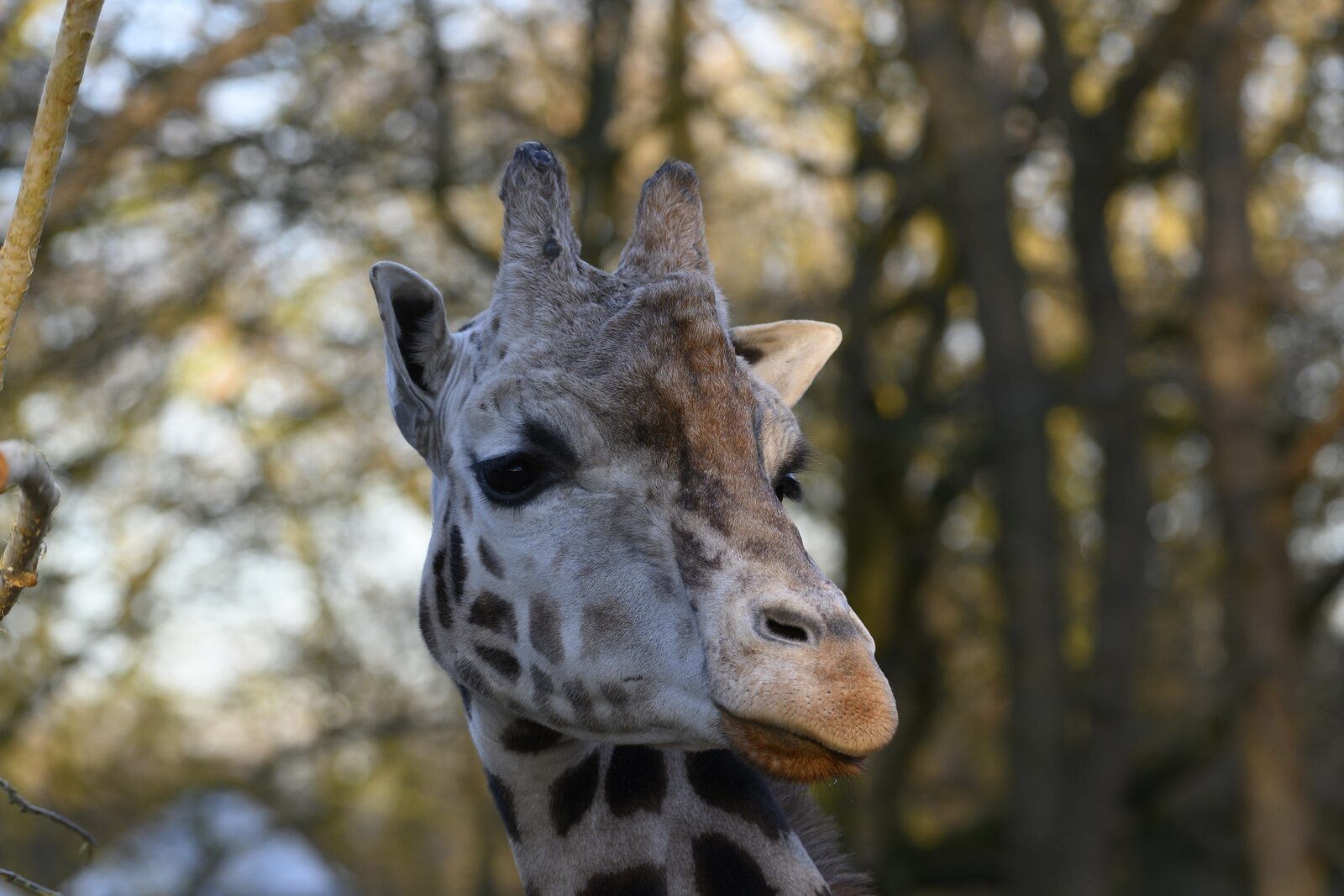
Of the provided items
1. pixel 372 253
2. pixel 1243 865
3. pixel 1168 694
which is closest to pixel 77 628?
pixel 372 253

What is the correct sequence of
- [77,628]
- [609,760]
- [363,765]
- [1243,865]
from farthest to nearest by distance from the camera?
[363,765], [1243,865], [77,628], [609,760]

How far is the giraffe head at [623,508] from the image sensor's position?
2549mm

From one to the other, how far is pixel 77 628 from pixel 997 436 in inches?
286

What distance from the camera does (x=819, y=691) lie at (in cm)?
246

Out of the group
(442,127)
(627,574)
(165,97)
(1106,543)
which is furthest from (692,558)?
(442,127)

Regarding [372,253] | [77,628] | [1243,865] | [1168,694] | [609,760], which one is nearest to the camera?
[609,760]

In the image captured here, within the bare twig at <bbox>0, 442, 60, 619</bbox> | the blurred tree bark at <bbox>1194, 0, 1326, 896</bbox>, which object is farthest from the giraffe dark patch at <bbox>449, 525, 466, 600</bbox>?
the blurred tree bark at <bbox>1194, 0, 1326, 896</bbox>

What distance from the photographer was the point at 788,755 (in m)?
2.53

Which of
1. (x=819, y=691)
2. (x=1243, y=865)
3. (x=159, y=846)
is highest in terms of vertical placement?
(x=819, y=691)

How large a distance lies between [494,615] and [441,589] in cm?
20

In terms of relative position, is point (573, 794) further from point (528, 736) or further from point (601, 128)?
point (601, 128)

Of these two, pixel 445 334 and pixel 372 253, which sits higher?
pixel 445 334

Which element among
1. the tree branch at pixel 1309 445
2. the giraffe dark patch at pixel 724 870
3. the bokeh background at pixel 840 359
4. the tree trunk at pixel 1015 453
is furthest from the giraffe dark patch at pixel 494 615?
the tree trunk at pixel 1015 453

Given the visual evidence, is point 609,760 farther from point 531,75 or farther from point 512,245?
point 531,75
